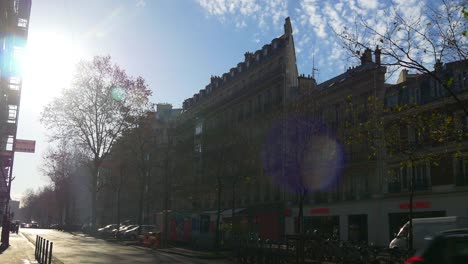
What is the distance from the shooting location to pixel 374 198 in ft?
120

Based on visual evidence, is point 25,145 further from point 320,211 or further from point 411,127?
point 411,127

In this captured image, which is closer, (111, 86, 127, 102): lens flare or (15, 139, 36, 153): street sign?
(111, 86, 127, 102): lens flare

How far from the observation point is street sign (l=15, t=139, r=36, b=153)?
52750 millimetres

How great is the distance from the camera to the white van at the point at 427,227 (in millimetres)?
24281

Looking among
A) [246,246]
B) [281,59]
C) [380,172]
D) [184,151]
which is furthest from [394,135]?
[281,59]

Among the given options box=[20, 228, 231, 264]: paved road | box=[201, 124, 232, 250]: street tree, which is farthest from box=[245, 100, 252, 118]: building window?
box=[20, 228, 231, 264]: paved road

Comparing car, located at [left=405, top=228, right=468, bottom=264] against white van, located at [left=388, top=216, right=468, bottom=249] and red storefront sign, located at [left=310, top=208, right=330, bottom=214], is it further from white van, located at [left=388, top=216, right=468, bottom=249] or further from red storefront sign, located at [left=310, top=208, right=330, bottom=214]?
red storefront sign, located at [left=310, top=208, right=330, bottom=214]

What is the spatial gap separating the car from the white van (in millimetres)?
18468

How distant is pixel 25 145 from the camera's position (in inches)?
2112

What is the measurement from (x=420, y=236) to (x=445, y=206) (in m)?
6.81

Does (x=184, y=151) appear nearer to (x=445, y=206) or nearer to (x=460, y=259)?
(x=445, y=206)

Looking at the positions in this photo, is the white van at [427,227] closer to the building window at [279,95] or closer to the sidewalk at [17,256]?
the sidewalk at [17,256]

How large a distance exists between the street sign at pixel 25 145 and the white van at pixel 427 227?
1573 inches

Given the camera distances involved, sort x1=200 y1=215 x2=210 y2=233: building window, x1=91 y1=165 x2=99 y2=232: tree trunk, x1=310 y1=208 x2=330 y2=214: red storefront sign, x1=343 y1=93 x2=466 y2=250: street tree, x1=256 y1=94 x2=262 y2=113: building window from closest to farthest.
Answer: x1=343 y1=93 x2=466 y2=250: street tree, x1=200 y1=215 x2=210 y2=233: building window, x1=310 y1=208 x2=330 y2=214: red storefront sign, x1=256 y1=94 x2=262 y2=113: building window, x1=91 y1=165 x2=99 y2=232: tree trunk
